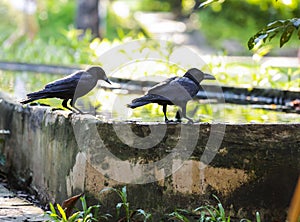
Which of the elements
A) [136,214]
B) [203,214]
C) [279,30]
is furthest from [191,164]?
[279,30]

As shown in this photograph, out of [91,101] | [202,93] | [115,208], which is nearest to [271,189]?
[115,208]

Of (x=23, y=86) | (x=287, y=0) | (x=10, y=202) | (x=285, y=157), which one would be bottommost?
(x=10, y=202)

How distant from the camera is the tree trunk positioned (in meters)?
16.7

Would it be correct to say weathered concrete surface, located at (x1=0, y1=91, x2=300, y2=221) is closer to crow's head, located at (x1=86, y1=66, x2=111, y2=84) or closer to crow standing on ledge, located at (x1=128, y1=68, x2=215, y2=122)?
crow standing on ledge, located at (x1=128, y1=68, x2=215, y2=122)

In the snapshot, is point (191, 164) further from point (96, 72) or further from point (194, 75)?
point (96, 72)

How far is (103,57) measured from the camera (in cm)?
1065

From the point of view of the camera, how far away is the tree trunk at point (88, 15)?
16703mm

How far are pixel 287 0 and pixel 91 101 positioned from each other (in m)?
2.77

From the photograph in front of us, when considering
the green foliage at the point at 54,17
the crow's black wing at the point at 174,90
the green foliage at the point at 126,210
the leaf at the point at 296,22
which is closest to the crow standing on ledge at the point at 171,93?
the crow's black wing at the point at 174,90

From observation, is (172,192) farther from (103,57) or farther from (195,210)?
(103,57)

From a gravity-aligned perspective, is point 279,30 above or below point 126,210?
above

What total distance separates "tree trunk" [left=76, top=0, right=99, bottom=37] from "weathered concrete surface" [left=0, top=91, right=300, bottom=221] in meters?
12.4

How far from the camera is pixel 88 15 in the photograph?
54.9 ft

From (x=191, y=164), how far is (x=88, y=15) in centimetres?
1257
